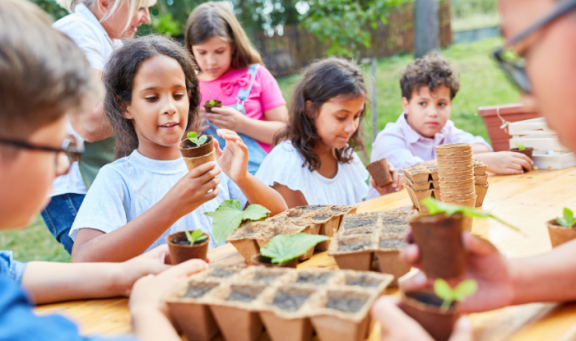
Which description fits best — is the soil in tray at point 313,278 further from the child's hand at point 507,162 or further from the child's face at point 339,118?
the child's hand at point 507,162

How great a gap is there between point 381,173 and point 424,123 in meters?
1.17

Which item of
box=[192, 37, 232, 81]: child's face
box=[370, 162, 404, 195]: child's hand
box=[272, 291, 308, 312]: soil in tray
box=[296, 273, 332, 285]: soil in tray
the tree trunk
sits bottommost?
box=[370, 162, 404, 195]: child's hand

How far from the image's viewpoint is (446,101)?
3.88m

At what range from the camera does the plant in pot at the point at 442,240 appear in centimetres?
102

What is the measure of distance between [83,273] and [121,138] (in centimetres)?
126

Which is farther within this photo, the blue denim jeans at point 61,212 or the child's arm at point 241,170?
the blue denim jeans at point 61,212

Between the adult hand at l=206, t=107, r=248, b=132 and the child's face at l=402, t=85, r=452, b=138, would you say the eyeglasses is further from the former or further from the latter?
the child's face at l=402, t=85, r=452, b=138

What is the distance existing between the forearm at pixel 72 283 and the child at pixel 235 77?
2.11 metres

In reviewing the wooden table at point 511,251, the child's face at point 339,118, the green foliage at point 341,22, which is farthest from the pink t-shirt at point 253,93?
the green foliage at point 341,22

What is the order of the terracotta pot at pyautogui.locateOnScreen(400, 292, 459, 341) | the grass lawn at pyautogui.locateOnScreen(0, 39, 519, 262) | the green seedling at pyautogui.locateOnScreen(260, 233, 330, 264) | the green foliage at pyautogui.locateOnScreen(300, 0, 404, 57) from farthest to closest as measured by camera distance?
1. the grass lawn at pyautogui.locateOnScreen(0, 39, 519, 262)
2. the green foliage at pyautogui.locateOnScreen(300, 0, 404, 57)
3. the green seedling at pyautogui.locateOnScreen(260, 233, 330, 264)
4. the terracotta pot at pyautogui.locateOnScreen(400, 292, 459, 341)

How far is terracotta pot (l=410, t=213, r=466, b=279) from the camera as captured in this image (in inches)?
40.2

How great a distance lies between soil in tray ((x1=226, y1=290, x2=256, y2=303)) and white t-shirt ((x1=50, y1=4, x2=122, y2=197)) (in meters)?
1.99

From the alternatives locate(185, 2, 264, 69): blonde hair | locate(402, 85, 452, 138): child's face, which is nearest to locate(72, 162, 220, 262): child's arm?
locate(185, 2, 264, 69): blonde hair

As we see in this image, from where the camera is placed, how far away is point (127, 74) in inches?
96.2
